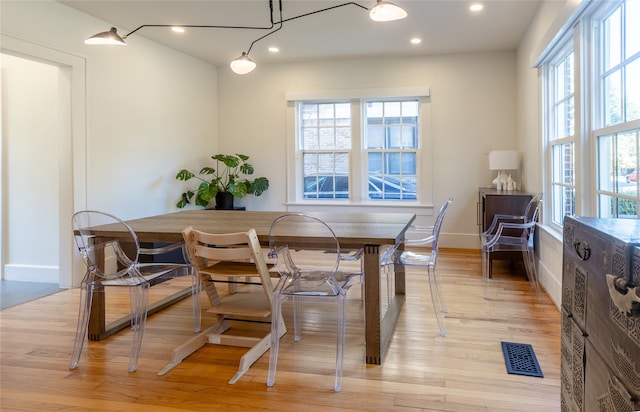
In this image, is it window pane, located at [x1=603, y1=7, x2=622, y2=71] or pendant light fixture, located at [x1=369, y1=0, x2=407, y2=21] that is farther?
pendant light fixture, located at [x1=369, y1=0, x2=407, y2=21]

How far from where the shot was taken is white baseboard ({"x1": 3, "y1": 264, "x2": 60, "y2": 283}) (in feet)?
Result: 14.1

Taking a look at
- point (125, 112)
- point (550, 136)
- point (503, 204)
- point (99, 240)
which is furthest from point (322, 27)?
point (99, 240)

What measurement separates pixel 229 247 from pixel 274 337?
0.57 meters

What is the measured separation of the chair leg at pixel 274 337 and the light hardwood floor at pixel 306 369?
62 millimetres

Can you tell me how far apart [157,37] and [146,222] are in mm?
Result: 2826

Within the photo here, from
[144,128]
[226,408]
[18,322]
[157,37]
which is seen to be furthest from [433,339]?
[157,37]

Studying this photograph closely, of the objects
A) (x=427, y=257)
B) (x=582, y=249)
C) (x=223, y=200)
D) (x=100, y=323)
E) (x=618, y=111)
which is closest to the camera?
(x=582, y=249)

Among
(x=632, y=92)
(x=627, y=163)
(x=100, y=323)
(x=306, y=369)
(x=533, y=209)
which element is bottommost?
(x=306, y=369)

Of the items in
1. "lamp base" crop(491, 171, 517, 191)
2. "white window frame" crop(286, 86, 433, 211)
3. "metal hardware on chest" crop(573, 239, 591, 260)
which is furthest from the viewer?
"white window frame" crop(286, 86, 433, 211)

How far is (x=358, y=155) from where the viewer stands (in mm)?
6105

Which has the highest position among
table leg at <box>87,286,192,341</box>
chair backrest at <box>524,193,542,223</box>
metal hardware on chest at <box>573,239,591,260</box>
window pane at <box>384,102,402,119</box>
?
window pane at <box>384,102,402,119</box>

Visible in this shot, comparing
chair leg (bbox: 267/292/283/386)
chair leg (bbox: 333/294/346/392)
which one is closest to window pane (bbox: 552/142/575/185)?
chair leg (bbox: 333/294/346/392)

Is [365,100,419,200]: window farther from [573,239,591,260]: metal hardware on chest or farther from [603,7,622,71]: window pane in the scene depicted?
[573,239,591,260]: metal hardware on chest

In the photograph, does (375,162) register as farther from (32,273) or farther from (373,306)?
(32,273)
